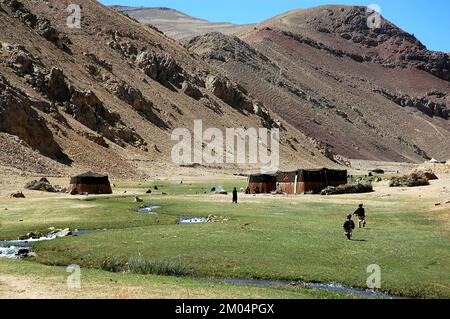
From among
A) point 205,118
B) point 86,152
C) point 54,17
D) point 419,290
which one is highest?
point 54,17

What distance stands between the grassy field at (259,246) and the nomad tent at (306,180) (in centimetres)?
2589

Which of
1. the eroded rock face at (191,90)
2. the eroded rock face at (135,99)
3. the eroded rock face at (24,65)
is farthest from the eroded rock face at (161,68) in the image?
the eroded rock face at (24,65)

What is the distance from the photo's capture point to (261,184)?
253 ft

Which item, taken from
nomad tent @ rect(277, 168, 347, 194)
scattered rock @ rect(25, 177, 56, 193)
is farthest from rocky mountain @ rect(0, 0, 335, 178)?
nomad tent @ rect(277, 168, 347, 194)

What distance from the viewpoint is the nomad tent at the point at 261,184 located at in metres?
76.7

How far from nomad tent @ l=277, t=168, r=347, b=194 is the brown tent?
22630 mm

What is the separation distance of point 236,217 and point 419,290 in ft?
73.5

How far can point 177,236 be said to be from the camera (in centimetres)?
3162

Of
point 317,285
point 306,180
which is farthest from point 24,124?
point 317,285

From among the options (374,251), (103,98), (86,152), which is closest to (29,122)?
(86,152)

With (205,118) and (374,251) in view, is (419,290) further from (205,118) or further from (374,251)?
(205,118)

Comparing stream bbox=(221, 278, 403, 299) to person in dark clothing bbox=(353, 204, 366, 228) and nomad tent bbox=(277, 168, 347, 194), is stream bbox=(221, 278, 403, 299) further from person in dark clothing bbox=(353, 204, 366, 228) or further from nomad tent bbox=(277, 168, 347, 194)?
nomad tent bbox=(277, 168, 347, 194)

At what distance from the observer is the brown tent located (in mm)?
67562

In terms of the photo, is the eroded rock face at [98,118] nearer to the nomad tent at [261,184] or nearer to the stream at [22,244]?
the nomad tent at [261,184]
